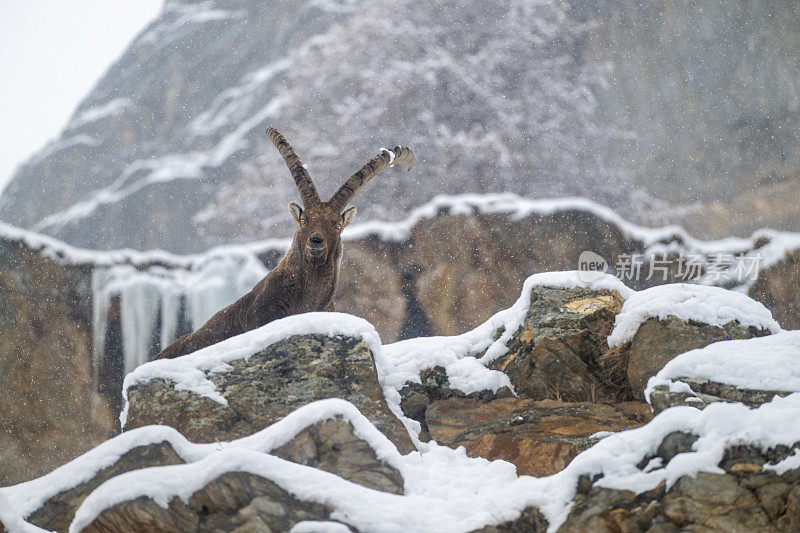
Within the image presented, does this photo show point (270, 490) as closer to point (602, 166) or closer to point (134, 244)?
point (602, 166)

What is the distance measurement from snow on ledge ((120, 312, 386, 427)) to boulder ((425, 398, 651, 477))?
601mm

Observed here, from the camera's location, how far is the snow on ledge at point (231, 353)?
14.2ft

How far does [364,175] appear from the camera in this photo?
578cm

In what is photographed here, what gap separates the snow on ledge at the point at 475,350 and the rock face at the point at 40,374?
6268 mm

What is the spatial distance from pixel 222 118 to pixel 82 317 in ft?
38.7

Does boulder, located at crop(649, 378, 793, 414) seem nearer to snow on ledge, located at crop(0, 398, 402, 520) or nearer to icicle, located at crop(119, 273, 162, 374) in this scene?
snow on ledge, located at crop(0, 398, 402, 520)

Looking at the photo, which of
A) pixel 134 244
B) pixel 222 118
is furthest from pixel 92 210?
pixel 222 118

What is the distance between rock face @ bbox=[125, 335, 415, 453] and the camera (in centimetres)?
420

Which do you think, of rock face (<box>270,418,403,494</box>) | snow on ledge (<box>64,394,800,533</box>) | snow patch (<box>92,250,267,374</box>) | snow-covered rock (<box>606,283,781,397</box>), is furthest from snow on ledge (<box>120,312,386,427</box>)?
snow patch (<box>92,250,267,374</box>)

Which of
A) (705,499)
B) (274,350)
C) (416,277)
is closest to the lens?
(705,499)

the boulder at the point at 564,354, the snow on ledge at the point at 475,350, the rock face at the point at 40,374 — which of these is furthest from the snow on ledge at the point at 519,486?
the rock face at the point at 40,374

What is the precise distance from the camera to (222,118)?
20922 mm

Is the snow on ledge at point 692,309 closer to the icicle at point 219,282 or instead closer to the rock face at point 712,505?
the rock face at point 712,505

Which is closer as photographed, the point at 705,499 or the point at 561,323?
the point at 705,499
